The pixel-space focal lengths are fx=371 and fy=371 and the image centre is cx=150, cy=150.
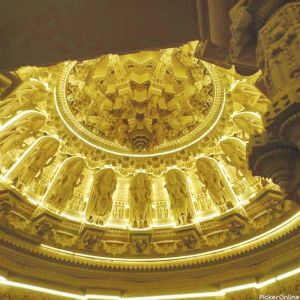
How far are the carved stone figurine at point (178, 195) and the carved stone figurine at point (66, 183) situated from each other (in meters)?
3.42

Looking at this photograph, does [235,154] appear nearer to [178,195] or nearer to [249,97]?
[249,97]

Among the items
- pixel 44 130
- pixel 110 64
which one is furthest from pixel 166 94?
pixel 44 130

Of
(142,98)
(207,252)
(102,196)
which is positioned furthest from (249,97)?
(102,196)

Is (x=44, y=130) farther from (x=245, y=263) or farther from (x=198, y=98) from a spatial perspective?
(x=245, y=263)

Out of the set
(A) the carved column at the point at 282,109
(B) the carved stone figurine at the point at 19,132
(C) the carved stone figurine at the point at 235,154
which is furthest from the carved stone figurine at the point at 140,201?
(A) the carved column at the point at 282,109

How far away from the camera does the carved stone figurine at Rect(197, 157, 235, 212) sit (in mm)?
13375

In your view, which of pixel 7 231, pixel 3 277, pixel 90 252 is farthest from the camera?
pixel 90 252

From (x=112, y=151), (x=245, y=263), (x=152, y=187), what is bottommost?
(x=245, y=263)

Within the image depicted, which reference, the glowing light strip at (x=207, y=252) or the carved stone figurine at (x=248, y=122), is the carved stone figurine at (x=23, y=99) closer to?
the glowing light strip at (x=207, y=252)

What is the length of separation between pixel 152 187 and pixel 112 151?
2.18 meters

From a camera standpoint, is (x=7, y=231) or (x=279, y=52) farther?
(x=7, y=231)

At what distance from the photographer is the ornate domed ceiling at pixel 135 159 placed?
1225cm

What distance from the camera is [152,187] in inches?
591

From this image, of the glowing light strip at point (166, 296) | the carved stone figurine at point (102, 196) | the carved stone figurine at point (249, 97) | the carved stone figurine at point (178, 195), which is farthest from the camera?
the carved stone figurine at point (178, 195)
